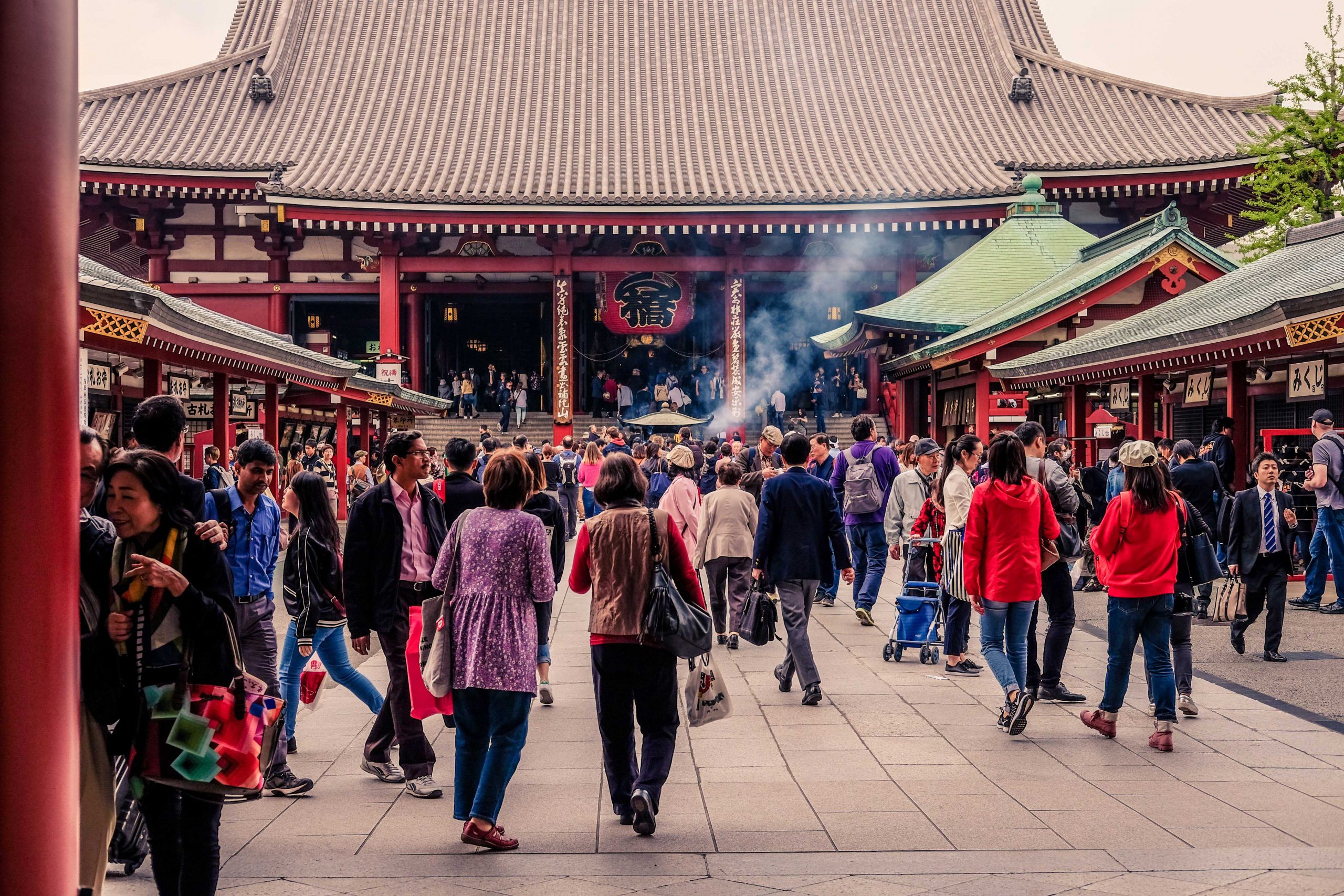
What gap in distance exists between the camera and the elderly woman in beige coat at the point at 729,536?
28.2 ft

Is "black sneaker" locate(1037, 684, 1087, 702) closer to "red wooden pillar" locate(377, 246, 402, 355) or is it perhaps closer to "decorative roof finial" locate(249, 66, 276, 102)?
"red wooden pillar" locate(377, 246, 402, 355)

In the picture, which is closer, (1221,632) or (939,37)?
(1221,632)

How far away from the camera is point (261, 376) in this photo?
609 inches

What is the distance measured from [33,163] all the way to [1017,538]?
532 cm

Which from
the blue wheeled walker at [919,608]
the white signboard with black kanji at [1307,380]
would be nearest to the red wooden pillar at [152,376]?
the blue wheeled walker at [919,608]

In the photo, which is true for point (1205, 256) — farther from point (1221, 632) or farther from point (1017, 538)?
point (1017, 538)

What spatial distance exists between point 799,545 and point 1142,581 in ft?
6.59

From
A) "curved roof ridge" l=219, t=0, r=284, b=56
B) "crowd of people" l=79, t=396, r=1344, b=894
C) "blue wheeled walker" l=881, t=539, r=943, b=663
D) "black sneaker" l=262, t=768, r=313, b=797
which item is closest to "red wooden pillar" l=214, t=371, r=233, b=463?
"crowd of people" l=79, t=396, r=1344, b=894

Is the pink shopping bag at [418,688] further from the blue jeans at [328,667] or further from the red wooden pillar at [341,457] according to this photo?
the red wooden pillar at [341,457]

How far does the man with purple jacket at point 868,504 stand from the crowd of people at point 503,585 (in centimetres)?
134

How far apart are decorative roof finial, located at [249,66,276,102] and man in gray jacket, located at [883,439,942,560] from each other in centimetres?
2246

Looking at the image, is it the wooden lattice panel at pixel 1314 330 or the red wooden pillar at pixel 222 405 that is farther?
the red wooden pillar at pixel 222 405

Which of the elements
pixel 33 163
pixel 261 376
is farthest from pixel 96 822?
pixel 261 376

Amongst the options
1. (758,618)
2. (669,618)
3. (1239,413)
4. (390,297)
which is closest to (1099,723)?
(758,618)
